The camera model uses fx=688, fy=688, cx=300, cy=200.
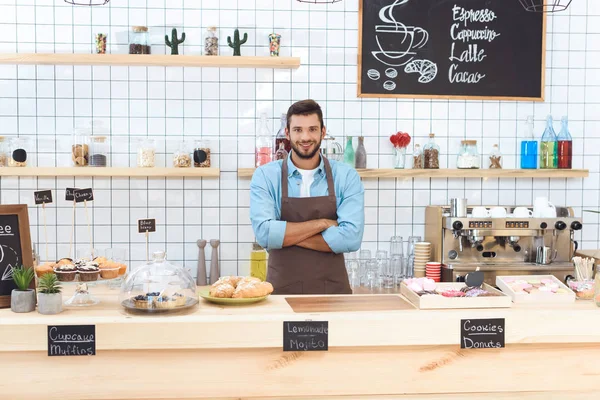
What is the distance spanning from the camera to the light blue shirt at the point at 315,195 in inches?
122

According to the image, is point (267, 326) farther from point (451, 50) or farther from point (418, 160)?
point (451, 50)

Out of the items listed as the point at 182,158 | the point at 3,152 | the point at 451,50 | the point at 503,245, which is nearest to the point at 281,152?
the point at 182,158

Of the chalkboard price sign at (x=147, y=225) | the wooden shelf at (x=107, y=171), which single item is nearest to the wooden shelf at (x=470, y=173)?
the wooden shelf at (x=107, y=171)

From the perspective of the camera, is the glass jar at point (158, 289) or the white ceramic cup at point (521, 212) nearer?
the glass jar at point (158, 289)

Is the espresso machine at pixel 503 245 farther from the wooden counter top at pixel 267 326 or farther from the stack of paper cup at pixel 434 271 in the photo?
the wooden counter top at pixel 267 326

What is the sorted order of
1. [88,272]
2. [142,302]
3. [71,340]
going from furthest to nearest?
[88,272] < [142,302] < [71,340]

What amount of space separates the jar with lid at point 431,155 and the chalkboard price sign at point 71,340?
273 cm

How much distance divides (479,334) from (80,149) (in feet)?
9.05

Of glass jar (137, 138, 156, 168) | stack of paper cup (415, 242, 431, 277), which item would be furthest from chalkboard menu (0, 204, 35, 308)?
stack of paper cup (415, 242, 431, 277)

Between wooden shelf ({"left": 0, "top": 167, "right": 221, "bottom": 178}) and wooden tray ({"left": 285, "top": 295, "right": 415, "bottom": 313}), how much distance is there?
5.59 ft

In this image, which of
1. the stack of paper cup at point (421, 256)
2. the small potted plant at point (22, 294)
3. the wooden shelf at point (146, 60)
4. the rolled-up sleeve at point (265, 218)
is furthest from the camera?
the stack of paper cup at point (421, 256)

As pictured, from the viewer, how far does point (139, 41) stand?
4113 millimetres

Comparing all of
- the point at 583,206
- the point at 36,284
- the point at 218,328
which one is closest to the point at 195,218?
the point at 36,284

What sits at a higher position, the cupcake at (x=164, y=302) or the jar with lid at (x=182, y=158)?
the jar with lid at (x=182, y=158)
